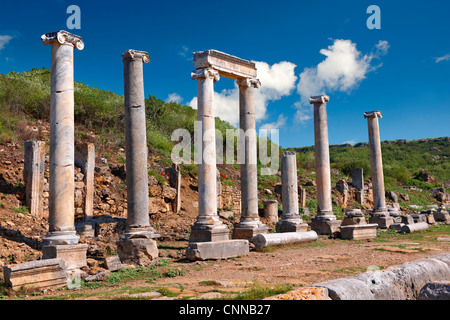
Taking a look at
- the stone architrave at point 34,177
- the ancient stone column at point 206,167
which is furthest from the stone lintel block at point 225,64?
the stone architrave at point 34,177

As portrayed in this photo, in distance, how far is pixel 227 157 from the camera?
3181cm

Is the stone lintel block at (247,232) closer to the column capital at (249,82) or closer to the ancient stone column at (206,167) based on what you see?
the ancient stone column at (206,167)

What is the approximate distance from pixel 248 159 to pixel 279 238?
329cm

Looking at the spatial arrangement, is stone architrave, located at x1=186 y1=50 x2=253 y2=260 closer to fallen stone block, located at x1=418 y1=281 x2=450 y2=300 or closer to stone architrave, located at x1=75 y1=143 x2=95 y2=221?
stone architrave, located at x1=75 y1=143 x2=95 y2=221

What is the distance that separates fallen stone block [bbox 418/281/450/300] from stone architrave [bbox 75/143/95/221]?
14.5 metres

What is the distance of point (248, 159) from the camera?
49.6 ft

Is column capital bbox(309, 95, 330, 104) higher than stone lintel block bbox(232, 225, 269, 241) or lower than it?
higher

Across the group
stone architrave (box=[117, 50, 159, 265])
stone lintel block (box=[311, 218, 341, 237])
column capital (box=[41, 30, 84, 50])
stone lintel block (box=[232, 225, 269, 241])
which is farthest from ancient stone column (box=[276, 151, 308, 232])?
column capital (box=[41, 30, 84, 50])

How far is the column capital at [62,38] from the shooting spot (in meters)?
10.2

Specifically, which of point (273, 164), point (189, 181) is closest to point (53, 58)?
point (189, 181)

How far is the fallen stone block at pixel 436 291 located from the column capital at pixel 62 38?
9.68 meters

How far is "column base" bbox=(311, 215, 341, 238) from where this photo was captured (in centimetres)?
1648
